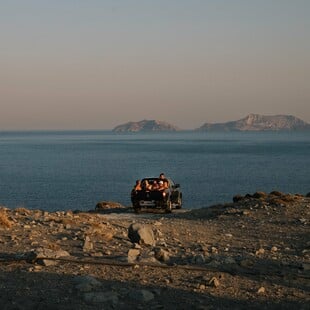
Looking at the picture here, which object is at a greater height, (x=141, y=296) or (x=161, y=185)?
(x=141, y=296)

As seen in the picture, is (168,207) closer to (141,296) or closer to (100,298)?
(141,296)

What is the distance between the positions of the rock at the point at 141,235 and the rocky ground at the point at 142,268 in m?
0.02

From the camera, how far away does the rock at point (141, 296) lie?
742 cm

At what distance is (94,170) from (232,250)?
7813 centimetres

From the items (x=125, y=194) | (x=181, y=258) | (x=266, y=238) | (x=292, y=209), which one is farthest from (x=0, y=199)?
(x=181, y=258)

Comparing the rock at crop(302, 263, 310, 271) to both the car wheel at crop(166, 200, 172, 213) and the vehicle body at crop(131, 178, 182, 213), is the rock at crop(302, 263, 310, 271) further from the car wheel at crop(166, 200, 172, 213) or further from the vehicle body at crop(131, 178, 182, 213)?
the car wheel at crop(166, 200, 172, 213)

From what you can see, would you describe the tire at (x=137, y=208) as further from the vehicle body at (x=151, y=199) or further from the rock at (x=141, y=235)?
the rock at (x=141, y=235)

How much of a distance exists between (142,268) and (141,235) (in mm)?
2740

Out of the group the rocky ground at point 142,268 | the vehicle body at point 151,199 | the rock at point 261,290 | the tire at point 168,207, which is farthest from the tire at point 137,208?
the rock at point 261,290

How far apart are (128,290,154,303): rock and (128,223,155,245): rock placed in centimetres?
417

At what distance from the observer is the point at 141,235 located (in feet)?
38.8

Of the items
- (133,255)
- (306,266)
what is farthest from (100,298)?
(306,266)

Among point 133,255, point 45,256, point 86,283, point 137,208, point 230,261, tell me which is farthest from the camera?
point 137,208

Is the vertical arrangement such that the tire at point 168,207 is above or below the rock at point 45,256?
below
